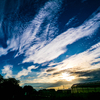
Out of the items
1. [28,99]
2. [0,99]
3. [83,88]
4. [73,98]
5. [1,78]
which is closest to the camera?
[73,98]

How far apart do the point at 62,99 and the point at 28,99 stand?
10.8 meters

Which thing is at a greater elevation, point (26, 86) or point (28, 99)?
point (28, 99)

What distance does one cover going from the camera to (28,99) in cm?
1912

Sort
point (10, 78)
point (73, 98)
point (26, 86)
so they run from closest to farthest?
point (73, 98) → point (10, 78) → point (26, 86)

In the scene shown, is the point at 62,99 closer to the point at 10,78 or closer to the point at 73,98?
the point at 73,98

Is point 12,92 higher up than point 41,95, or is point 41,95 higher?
point 12,92

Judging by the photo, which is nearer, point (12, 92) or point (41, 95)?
point (41, 95)

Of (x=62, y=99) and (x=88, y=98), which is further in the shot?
(x=62, y=99)

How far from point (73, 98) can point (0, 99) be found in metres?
21.1

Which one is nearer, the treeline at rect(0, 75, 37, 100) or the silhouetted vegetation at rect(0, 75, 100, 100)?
the silhouetted vegetation at rect(0, 75, 100, 100)

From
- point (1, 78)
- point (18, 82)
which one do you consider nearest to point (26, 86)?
point (18, 82)

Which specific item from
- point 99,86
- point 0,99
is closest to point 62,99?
point 0,99

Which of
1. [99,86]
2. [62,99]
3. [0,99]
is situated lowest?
[99,86]

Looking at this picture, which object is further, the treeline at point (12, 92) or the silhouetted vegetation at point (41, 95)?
the treeline at point (12, 92)
